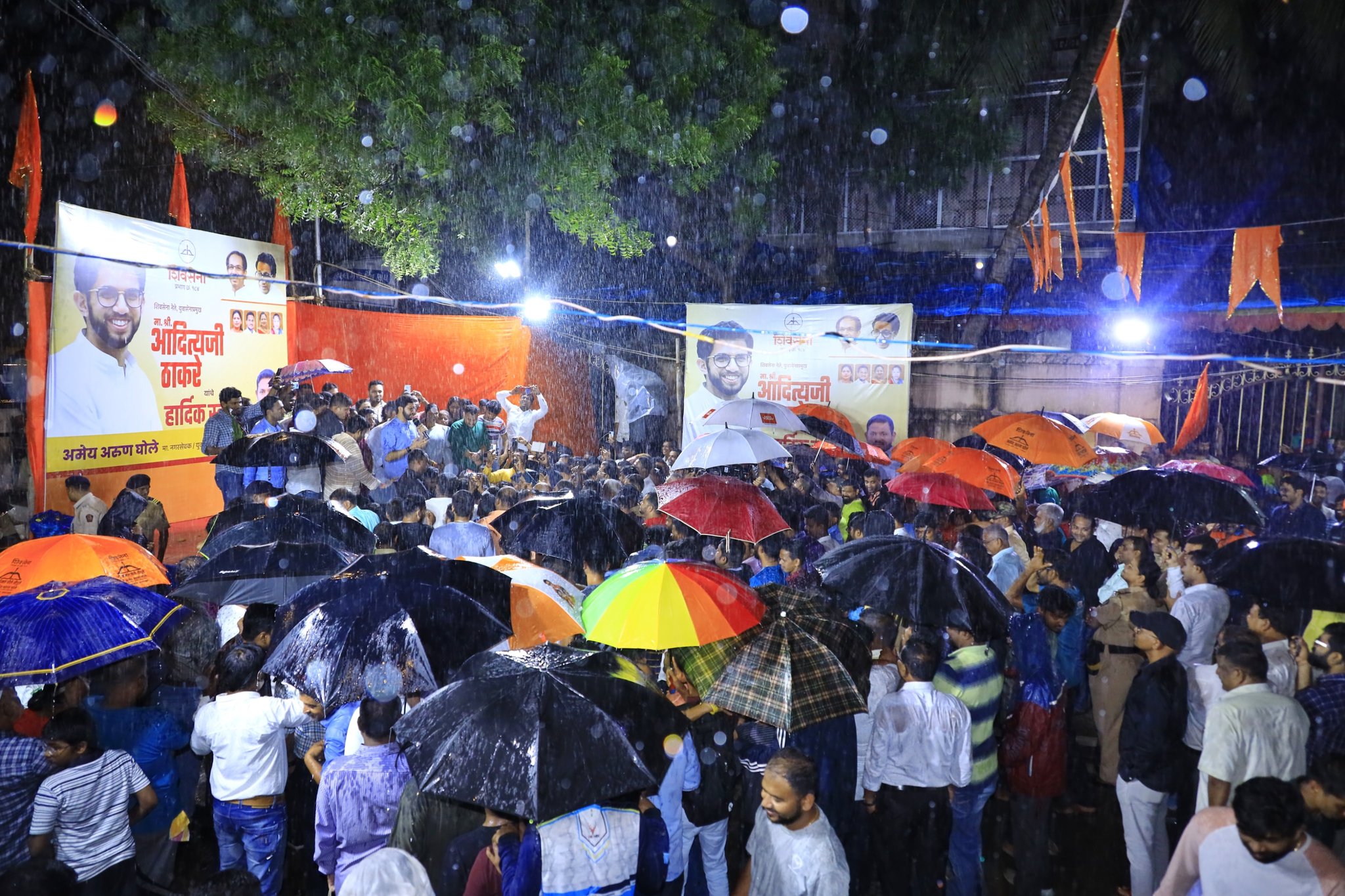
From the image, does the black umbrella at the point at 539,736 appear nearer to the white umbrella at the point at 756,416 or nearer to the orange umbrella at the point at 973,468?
the orange umbrella at the point at 973,468

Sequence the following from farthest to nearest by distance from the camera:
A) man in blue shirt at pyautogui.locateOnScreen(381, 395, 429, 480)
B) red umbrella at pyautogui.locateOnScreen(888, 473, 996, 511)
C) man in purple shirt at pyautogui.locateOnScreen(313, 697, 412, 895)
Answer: man in blue shirt at pyautogui.locateOnScreen(381, 395, 429, 480) < red umbrella at pyautogui.locateOnScreen(888, 473, 996, 511) < man in purple shirt at pyautogui.locateOnScreen(313, 697, 412, 895)

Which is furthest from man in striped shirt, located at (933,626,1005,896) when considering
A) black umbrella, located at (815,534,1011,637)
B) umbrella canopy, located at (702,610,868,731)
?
umbrella canopy, located at (702,610,868,731)

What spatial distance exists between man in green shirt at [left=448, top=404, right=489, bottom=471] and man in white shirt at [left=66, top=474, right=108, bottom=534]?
3.71m

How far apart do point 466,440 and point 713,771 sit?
770 cm

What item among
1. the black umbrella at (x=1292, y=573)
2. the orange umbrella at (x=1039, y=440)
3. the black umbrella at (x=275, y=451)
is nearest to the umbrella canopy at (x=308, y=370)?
the black umbrella at (x=275, y=451)

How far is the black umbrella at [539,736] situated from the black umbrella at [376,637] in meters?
0.55

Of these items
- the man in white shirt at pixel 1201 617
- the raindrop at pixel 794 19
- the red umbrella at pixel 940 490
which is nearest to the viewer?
the man in white shirt at pixel 1201 617

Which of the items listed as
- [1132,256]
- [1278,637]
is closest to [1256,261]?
[1132,256]

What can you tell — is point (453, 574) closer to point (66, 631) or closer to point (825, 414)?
point (66, 631)

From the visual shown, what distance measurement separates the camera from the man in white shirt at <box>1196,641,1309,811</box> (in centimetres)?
410

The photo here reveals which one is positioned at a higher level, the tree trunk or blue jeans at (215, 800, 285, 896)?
the tree trunk

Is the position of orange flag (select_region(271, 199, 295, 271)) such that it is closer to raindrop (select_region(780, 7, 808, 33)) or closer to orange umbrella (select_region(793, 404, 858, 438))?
orange umbrella (select_region(793, 404, 858, 438))

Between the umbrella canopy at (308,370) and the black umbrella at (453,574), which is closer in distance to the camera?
the black umbrella at (453,574)

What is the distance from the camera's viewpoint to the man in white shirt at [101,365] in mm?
10000
